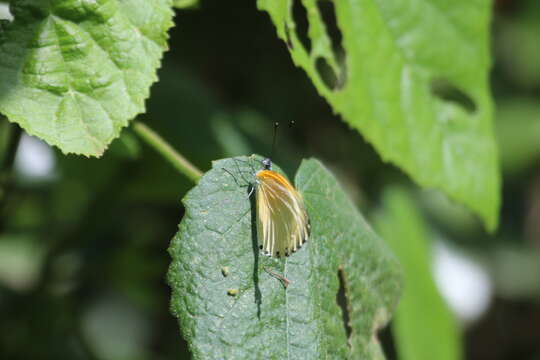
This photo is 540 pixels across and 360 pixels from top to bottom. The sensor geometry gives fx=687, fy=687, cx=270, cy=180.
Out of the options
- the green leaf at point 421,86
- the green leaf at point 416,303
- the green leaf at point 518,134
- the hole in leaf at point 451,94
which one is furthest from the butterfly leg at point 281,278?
the green leaf at point 518,134

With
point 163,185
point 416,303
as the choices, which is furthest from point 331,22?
point 416,303

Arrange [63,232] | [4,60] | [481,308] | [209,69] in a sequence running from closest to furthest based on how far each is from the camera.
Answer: [4,60]
[63,232]
[209,69]
[481,308]

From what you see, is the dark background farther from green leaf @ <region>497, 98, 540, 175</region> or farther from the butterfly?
the butterfly

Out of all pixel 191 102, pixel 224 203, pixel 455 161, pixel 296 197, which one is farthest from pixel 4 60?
pixel 191 102

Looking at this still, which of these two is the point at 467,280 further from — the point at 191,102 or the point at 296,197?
the point at 296,197

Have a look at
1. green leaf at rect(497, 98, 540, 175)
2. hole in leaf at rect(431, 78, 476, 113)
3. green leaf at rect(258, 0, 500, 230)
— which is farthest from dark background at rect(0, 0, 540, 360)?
hole in leaf at rect(431, 78, 476, 113)

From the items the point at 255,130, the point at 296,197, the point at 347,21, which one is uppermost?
the point at 347,21
